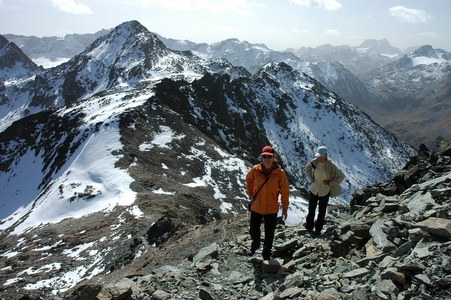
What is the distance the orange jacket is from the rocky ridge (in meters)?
1.64

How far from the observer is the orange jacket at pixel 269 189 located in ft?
39.1

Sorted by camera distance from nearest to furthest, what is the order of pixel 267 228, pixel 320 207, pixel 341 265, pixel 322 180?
pixel 341 265
pixel 267 228
pixel 322 180
pixel 320 207

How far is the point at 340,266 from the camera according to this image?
10992mm

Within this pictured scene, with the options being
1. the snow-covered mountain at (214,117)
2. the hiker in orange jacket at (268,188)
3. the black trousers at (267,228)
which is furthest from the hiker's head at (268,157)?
the snow-covered mountain at (214,117)

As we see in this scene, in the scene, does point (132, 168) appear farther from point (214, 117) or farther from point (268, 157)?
point (214, 117)

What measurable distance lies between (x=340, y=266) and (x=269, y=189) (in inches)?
115

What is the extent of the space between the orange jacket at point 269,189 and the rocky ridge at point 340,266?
1.64 m

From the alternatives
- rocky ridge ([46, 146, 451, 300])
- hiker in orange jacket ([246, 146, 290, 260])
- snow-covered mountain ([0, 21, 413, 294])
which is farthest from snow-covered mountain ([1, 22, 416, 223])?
hiker in orange jacket ([246, 146, 290, 260])

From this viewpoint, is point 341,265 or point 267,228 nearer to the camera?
point 341,265

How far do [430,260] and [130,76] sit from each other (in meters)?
166

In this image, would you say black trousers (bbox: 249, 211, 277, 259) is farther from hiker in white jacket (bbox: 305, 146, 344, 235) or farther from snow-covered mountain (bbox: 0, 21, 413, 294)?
snow-covered mountain (bbox: 0, 21, 413, 294)

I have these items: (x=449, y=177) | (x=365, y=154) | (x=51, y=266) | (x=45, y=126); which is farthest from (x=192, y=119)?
(x=365, y=154)

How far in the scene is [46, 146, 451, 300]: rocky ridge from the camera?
8.73 m

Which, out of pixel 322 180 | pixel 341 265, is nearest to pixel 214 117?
pixel 322 180
